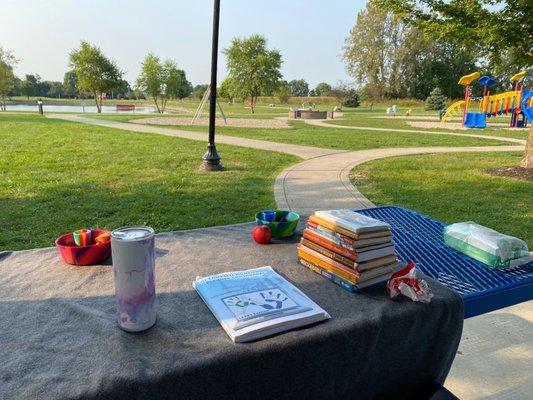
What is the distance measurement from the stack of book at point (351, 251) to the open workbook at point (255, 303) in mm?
192

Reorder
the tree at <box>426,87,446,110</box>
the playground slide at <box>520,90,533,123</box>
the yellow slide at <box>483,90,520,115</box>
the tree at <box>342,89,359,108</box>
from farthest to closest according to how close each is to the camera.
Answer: the tree at <box>342,89,359,108</box> → the tree at <box>426,87,446,110</box> → the yellow slide at <box>483,90,520,115</box> → the playground slide at <box>520,90,533,123</box>

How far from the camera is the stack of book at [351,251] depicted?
5.04 feet

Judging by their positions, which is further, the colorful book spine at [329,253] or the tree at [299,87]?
the tree at [299,87]

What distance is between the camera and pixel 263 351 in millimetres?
1180

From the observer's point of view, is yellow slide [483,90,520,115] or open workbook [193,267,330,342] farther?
yellow slide [483,90,520,115]

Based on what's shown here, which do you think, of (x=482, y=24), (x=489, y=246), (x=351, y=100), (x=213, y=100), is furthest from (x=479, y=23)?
(x=351, y=100)

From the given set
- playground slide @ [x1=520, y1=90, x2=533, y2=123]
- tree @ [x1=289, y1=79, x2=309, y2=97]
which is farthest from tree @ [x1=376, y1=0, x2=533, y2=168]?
tree @ [x1=289, y1=79, x2=309, y2=97]

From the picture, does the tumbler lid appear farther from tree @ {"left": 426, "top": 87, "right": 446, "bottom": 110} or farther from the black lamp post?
tree @ {"left": 426, "top": 87, "right": 446, "bottom": 110}

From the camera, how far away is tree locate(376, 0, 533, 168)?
6.80m

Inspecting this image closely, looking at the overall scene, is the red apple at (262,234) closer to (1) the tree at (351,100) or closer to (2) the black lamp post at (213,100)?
(2) the black lamp post at (213,100)

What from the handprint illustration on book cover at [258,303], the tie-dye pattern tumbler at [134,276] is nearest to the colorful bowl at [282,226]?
the handprint illustration on book cover at [258,303]

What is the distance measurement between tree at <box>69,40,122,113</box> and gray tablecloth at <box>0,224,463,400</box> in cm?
3646

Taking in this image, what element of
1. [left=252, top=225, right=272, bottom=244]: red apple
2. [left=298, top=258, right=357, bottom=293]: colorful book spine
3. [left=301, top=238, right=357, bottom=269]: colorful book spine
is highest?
[left=301, top=238, right=357, bottom=269]: colorful book spine

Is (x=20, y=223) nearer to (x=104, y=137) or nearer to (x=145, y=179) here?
(x=145, y=179)
